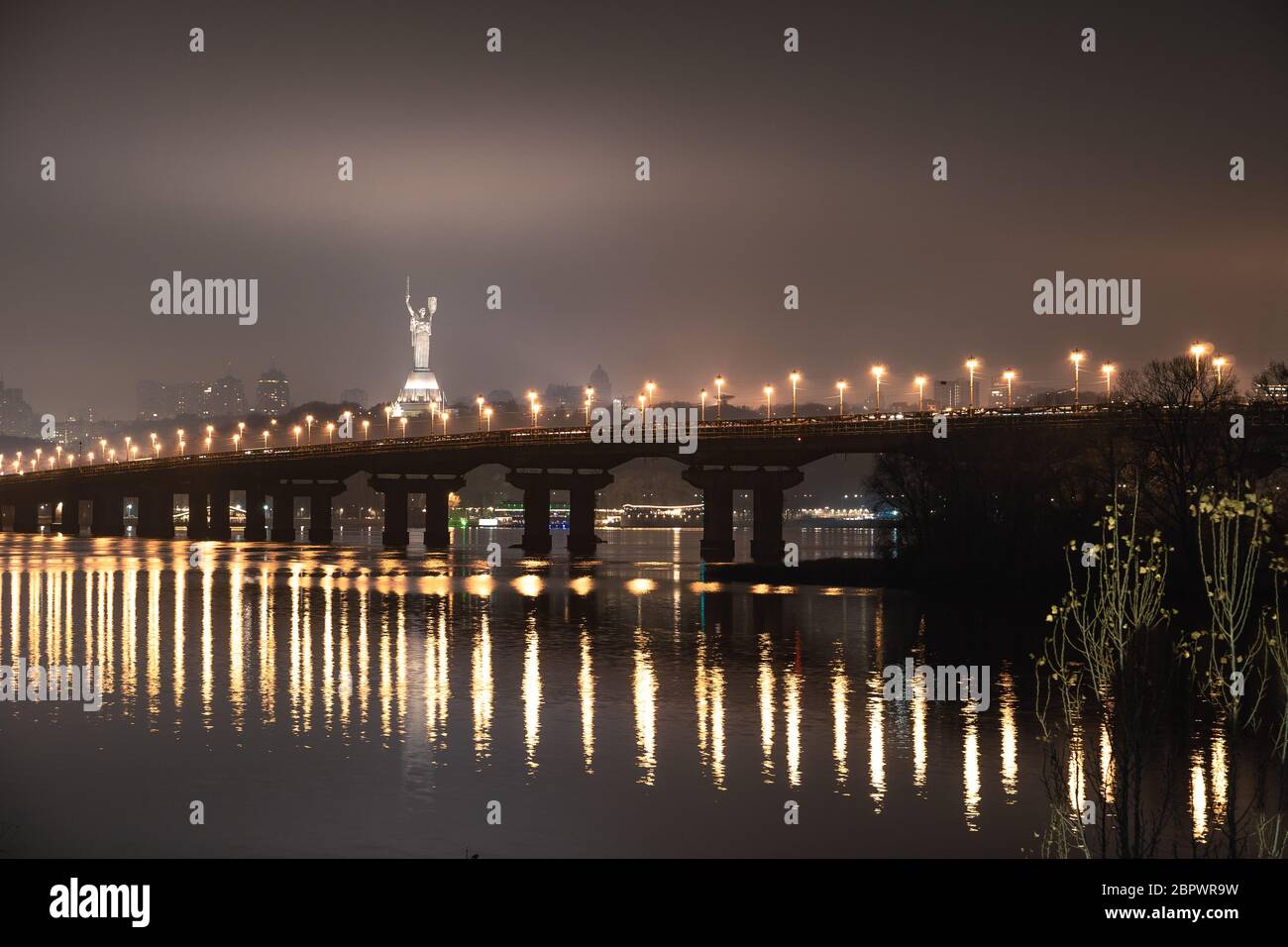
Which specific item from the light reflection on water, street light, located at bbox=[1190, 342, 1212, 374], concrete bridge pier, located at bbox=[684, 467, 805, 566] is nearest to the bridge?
concrete bridge pier, located at bbox=[684, 467, 805, 566]

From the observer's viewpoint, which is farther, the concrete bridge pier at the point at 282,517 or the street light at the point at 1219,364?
the concrete bridge pier at the point at 282,517

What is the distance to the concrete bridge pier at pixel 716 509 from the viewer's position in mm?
130875

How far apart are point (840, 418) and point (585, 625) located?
58693 mm

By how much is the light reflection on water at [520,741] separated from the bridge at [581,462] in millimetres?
36357

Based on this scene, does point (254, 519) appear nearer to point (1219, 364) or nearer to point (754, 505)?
point (754, 505)

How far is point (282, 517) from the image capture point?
188750 millimetres

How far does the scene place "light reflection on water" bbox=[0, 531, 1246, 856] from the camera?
2572cm

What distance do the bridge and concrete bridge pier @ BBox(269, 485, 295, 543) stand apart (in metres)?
0.18

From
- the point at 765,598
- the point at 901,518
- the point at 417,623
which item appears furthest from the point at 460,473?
the point at 417,623

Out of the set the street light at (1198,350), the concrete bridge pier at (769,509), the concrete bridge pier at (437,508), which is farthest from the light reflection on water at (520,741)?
the concrete bridge pier at (437,508)

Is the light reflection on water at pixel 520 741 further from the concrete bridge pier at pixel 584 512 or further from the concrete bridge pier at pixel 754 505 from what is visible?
the concrete bridge pier at pixel 584 512

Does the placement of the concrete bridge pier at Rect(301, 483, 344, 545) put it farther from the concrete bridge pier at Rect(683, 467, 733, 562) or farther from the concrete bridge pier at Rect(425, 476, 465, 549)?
the concrete bridge pier at Rect(683, 467, 733, 562)
